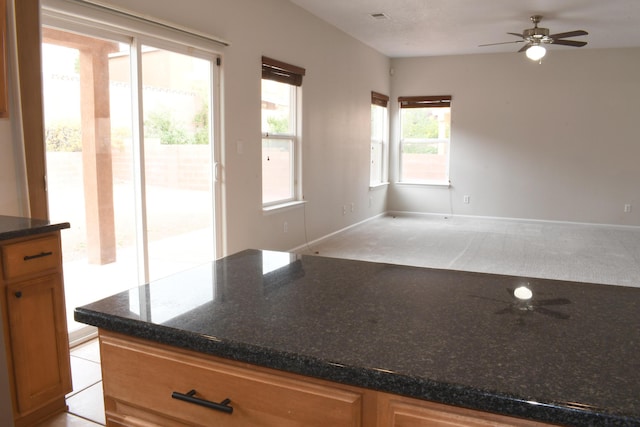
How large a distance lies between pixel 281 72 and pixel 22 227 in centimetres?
353

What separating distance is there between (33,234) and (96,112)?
138cm

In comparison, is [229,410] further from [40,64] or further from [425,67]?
[425,67]

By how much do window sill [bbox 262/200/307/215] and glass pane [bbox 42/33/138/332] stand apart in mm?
1684

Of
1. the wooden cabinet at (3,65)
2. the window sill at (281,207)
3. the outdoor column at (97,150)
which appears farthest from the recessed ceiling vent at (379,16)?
the wooden cabinet at (3,65)

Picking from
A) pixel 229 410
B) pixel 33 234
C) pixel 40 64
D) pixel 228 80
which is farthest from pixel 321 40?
pixel 229 410

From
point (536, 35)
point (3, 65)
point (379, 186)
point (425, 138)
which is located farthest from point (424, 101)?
Answer: point (3, 65)

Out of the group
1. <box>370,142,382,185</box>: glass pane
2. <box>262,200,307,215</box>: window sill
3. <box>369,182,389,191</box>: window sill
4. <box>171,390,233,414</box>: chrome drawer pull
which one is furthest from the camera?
<box>370,142,382,185</box>: glass pane

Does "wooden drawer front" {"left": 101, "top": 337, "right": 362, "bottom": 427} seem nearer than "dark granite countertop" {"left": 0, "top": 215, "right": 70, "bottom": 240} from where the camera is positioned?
Yes

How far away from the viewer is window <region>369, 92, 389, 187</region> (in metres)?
8.19

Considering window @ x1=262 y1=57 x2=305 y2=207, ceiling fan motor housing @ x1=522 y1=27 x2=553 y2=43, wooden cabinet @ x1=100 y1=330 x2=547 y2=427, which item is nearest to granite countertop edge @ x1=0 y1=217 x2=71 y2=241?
wooden cabinet @ x1=100 y1=330 x2=547 y2=427

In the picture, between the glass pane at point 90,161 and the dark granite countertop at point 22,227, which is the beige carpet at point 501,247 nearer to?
the glass pane at point 90,161

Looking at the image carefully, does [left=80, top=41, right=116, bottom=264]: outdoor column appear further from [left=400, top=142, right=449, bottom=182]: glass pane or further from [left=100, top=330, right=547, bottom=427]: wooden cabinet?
[left=400, top=142, right=449, bottom=182]: glass pane

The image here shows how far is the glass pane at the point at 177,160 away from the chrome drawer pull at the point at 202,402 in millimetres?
2903

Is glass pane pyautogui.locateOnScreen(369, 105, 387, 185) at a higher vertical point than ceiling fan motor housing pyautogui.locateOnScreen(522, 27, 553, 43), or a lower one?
lower
